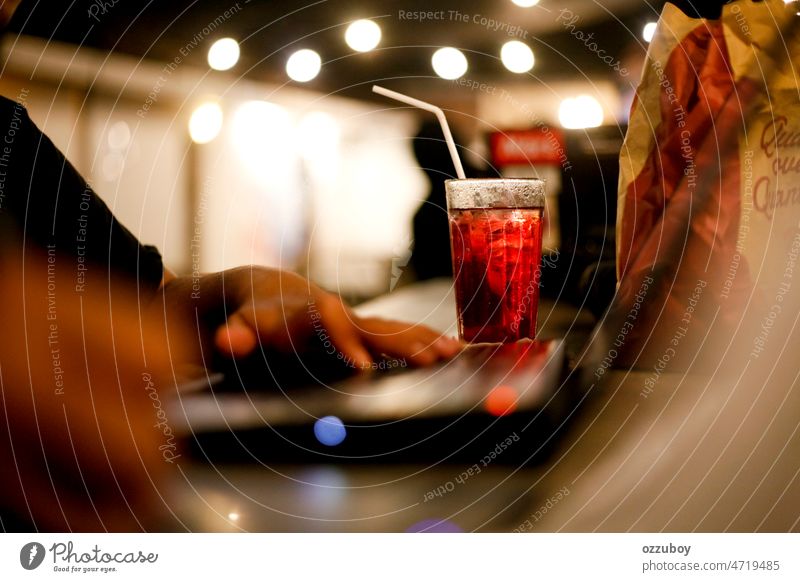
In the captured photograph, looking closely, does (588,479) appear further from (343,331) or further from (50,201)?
(50,201)

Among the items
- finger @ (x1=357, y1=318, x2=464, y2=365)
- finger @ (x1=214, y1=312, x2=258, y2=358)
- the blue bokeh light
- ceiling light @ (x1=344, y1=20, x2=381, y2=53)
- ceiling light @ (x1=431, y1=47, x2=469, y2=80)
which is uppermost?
ceiling light @ (x1=344, y1=20, x2=381, y2=53)

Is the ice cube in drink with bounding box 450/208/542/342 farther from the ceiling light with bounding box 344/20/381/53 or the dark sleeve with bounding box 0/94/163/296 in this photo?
the dark sleeve with bounding box 0/94/163/296

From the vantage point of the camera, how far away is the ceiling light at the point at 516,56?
2.38 ft

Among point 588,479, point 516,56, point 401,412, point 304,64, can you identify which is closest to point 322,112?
point 304,64

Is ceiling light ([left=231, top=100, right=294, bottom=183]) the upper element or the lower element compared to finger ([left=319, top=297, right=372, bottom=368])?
upper

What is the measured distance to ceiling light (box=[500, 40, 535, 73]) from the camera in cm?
72

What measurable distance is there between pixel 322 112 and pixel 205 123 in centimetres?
13

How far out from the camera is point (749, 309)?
743 millimetres

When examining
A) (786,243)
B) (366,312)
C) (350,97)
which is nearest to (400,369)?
(366,312)

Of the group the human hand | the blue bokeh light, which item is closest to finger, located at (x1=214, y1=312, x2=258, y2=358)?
the human hand

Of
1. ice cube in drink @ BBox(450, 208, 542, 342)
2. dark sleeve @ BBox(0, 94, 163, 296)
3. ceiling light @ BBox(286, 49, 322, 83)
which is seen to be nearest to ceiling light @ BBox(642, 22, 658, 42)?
ice cube in drink @ BBox(450, 208, 542, 342)

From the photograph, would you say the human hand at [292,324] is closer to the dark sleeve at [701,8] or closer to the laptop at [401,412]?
the laptop at [401,412]

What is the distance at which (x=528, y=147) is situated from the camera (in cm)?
73

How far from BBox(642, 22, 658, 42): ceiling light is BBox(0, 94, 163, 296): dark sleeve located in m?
0.62
